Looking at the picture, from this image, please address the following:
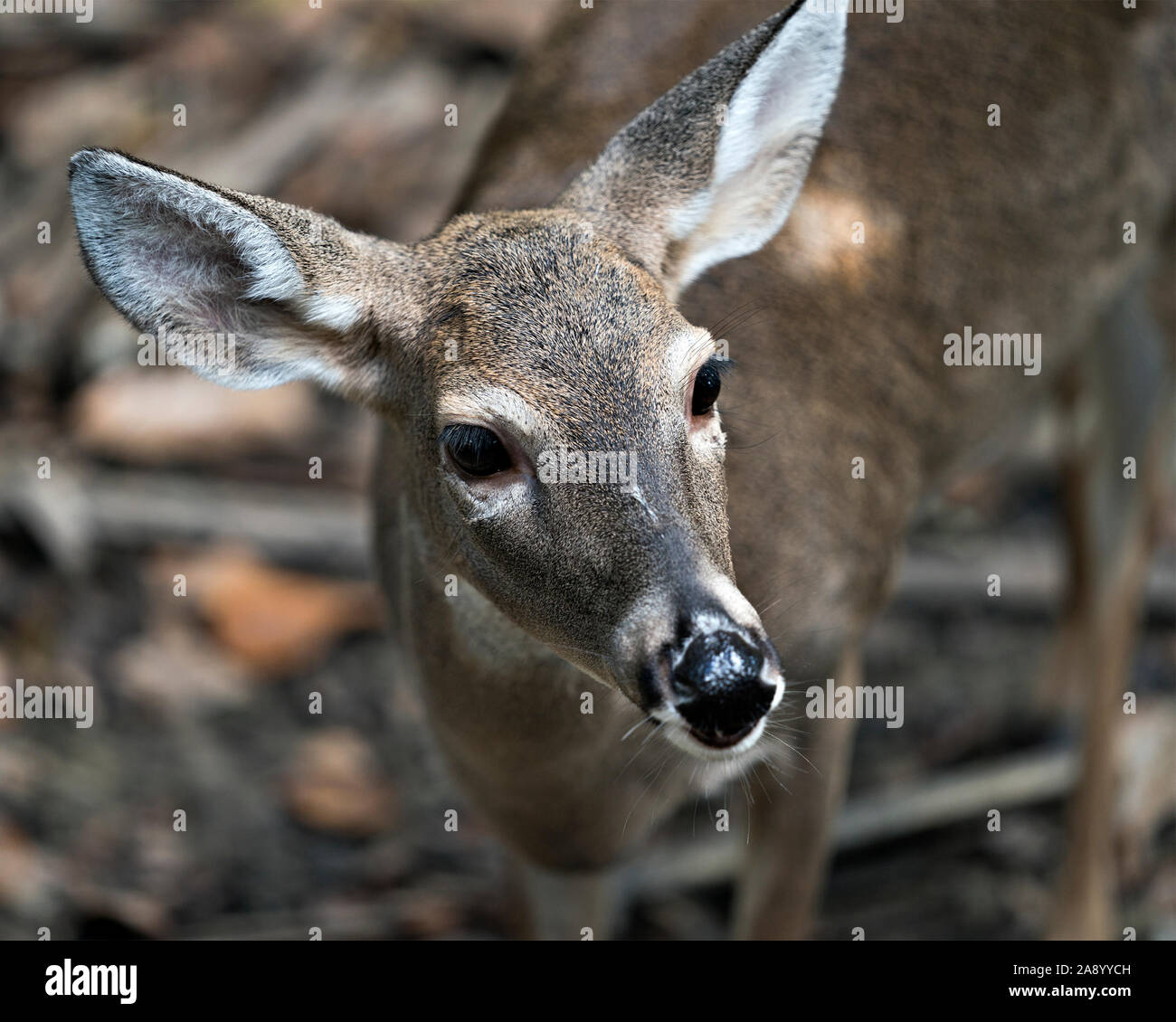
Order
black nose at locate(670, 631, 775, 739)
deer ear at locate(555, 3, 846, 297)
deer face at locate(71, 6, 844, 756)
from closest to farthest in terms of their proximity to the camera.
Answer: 1. black nose at locate(670, 631, 775, 739)
2. deer face at locate(71, 6, 844, 756)
3. deer ear at locate(555, 3, 846, 297)

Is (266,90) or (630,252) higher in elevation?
(266,90)

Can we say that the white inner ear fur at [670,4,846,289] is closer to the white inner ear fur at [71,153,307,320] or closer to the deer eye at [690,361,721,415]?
the deer eye at [690,361,721,415]

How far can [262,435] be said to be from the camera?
6758mm

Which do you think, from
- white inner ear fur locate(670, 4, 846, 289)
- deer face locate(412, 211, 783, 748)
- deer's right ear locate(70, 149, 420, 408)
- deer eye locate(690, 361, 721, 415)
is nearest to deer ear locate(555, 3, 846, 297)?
white inner ear fur locate(670, 4, 846, 289)

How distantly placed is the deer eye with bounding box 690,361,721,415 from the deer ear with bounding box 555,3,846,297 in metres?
0.41

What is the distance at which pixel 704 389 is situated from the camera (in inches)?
120

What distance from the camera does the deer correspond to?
9.68 ft

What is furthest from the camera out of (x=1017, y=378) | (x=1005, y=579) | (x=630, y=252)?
(x=1005, y=579)

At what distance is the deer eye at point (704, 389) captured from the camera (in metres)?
3.04
